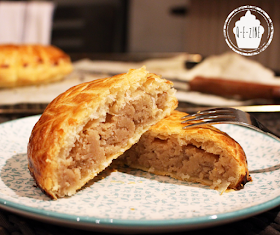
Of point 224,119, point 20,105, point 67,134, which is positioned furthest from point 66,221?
point 20,105

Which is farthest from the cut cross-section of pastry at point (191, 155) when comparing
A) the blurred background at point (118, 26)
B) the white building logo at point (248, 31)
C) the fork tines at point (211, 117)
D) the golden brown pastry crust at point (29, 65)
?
the blurred background at point (118, 26)

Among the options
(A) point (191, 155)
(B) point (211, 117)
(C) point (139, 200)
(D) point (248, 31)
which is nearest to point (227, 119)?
(B) point (211, 117)

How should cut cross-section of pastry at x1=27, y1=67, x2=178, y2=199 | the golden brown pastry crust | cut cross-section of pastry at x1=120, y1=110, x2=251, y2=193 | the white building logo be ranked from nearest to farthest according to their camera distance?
cut cross-section of pastry at x1=27, y1=67, x2=178, y2=199
cut cross-section of pastry at x1=120, y1=110, x2=251, y2=193
the white building logo
the golden brown pastry crust

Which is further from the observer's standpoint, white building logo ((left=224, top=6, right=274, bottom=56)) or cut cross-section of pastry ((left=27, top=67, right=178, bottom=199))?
white building logo ((left=224, top=6, right=274, bottom=56))

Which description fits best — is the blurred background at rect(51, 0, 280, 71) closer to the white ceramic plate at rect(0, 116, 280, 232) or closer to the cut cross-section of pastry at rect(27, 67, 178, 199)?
the cut cross-section of pastry at rect(27, 67, 178, 199)

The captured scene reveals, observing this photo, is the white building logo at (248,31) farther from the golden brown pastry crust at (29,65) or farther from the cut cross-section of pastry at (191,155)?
the golden brown pastry crust at (29,65)

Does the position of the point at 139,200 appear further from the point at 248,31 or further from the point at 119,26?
the point at 119,26

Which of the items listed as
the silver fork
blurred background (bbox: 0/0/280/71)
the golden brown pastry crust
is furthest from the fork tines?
blurred background (bbox: 0/0/280/71)
